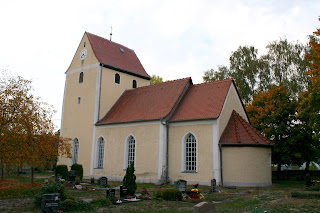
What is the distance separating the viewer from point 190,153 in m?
21.6

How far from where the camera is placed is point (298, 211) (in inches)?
404

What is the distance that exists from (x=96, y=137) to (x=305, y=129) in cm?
1824

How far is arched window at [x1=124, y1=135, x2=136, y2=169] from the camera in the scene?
79.3 ft

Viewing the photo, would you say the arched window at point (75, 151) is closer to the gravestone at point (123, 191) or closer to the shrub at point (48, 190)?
the gravestone at point (123, 191)

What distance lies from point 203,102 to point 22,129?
13.0 metres

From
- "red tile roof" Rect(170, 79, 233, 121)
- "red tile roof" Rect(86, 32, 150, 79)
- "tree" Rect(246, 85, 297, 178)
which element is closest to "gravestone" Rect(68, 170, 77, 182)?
"red tile roof" Rect(170, 79, 233, 121)

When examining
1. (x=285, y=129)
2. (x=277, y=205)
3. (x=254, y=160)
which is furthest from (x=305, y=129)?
(x=277, y=205)

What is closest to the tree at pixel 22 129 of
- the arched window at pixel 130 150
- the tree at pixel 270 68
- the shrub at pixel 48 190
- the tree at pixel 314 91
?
the shrub at pixel 48 190

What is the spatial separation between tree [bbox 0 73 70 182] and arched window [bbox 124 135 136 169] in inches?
308

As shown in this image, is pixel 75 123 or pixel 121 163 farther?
pixel 75 123

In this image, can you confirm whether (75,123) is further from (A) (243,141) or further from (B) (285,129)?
(B) (285,129)

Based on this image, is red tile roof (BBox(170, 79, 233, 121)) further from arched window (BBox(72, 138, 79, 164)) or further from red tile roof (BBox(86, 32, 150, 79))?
arched window (BBox(72, 138, 79, 164))

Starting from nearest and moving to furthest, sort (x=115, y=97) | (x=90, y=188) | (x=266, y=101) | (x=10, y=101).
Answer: (x=10, y=101) < (x=90, y=188) < (x=266, y=101) < (x=115, y=97)

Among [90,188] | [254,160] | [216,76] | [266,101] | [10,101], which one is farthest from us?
[216,76]
